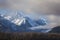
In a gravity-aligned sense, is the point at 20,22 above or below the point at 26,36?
above

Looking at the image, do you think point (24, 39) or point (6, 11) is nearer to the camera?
point (24, 39)

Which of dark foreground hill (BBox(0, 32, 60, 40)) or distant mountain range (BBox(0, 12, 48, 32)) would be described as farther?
distant mountain range (BBox(0, 12, 48, 32))

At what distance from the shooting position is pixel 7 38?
5055mm

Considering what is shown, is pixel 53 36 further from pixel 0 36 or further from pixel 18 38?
pixel 0 36

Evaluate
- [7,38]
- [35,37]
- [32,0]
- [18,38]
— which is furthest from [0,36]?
[32,0]

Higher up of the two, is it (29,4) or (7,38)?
(29,4)

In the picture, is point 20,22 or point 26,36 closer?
point 26,36

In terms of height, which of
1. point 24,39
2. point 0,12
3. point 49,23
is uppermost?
point 0,12

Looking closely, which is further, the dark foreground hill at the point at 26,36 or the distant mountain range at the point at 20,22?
the distant mountain range at the point at 20,22

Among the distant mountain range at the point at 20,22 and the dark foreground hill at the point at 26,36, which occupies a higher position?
the distant mountain range at the point at 20,22

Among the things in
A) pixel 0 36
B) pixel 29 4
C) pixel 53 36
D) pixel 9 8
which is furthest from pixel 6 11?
pixel 53 36

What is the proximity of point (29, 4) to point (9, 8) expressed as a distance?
731mm

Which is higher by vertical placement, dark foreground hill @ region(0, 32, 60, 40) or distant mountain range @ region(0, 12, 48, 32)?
distant mountain range @ region(0, 12, 48, 32)

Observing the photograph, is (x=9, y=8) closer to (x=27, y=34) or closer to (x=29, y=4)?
(x=29, y=4)
